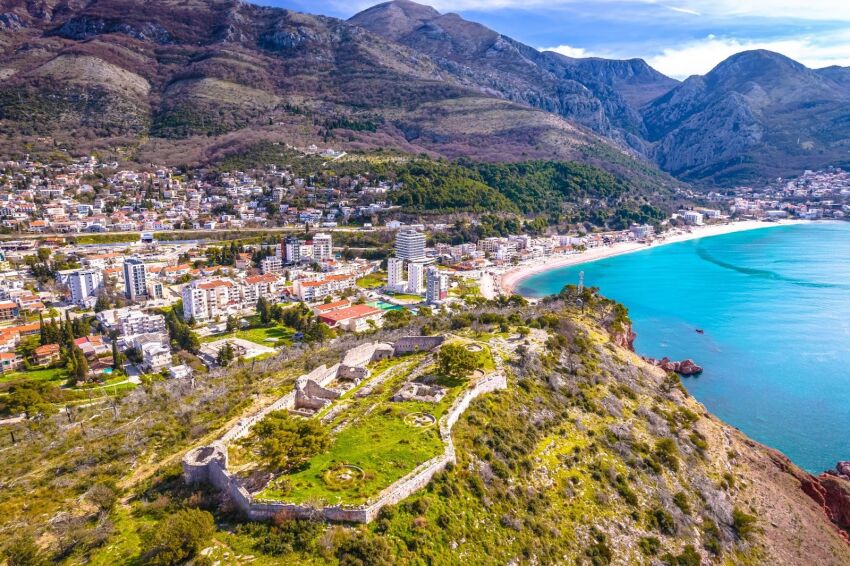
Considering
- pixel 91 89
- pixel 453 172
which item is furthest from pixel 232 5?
pixel 453 172

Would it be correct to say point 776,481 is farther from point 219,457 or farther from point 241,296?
point 241,296

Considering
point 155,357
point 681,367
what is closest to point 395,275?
point 155,357

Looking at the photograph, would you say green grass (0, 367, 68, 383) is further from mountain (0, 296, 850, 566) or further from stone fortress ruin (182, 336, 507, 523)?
stone fortress ruin (182, 336, 507, 523)

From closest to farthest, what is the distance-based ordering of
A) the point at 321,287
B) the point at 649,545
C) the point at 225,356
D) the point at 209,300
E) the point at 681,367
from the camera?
the point at 649,545 → the point at 225,356 → the point at 681,367 → the point at 209,300 → the point at 321,287

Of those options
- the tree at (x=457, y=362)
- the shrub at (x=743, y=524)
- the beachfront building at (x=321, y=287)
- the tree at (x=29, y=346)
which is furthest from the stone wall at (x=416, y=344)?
the tree at (x=29, y=346)

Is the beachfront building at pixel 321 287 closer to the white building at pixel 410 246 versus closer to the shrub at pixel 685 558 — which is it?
the white building at pixel 410 246

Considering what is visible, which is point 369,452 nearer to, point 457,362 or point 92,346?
point 457,362
